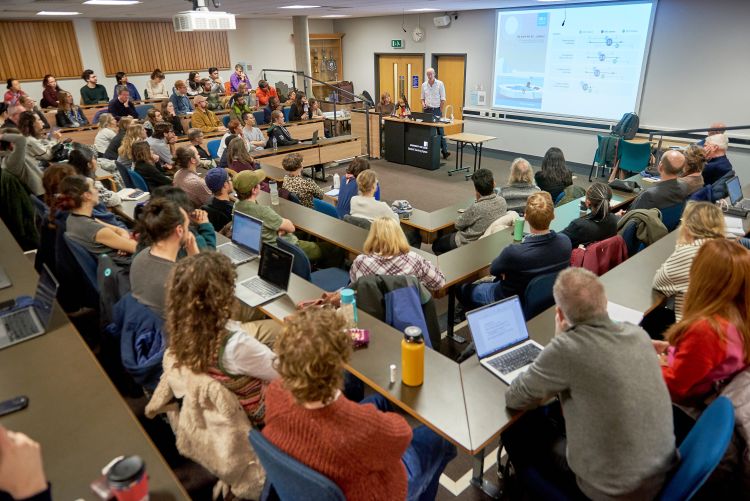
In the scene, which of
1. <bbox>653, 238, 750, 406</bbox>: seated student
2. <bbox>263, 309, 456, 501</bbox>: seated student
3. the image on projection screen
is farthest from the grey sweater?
the image on projection screen

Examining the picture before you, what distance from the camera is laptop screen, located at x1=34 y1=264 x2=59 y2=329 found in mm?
2318

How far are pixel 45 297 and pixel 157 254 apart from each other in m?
0.60

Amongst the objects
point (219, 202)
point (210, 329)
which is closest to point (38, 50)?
point (219, 202)

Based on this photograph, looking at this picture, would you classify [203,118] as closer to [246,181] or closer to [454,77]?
[246,181]

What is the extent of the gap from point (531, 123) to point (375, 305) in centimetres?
774

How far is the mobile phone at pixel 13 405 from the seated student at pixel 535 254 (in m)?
2.42

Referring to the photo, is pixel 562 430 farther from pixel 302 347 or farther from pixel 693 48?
pixel 693 48

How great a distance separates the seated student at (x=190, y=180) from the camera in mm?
4255

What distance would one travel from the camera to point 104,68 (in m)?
10.7

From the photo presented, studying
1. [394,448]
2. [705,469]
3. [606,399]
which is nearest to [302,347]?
[394,448]

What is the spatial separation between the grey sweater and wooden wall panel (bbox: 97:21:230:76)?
1238 cm

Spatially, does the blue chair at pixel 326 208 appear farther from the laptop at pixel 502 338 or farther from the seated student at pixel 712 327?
the seated student at pixel 712 327

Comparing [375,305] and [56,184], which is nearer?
[375,305]

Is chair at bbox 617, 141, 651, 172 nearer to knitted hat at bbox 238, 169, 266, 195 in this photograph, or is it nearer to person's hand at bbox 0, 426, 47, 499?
knitted hat at bbox 238, 169, 266, 195
